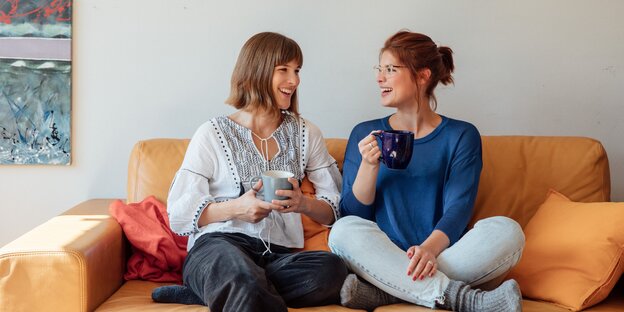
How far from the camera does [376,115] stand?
8.88ft

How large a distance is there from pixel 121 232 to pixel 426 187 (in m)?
0.98

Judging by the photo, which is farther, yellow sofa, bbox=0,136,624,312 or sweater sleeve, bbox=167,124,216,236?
sweater sleeve, bbox=167,124,216,236

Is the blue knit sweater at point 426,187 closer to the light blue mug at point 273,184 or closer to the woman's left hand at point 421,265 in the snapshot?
the woman's left hand at point 421,265

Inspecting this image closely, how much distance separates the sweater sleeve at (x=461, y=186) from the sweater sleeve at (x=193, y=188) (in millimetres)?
730

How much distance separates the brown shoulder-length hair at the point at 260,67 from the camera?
83.4 inches

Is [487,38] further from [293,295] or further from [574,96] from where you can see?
[293,295]

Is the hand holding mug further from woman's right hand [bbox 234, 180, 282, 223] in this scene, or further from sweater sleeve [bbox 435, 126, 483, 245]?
sweater sleeve [bbox 435, 126, 483, 245]

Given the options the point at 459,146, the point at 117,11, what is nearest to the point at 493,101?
the point at 459,146

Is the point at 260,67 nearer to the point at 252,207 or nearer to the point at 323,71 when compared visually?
the point at 252,207

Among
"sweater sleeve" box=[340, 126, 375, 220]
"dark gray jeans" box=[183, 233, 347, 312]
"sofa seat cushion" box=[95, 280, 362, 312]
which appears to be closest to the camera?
"dark gray jeans" box=[183, 233, 347, 312]

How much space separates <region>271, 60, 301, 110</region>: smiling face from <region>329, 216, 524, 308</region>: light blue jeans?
1.67 feet

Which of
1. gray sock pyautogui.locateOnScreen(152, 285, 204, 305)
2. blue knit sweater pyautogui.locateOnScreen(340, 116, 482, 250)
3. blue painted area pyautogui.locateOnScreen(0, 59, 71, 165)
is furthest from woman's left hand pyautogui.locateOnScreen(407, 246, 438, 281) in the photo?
blue painted area pyautogui.locateOnScreen(0, 59, 71, 165)

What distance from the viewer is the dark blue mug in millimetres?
1839

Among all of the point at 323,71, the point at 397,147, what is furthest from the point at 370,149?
the point at 323,71
